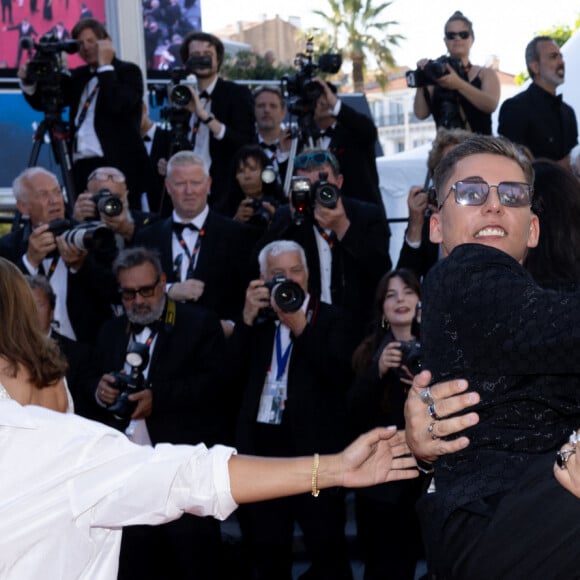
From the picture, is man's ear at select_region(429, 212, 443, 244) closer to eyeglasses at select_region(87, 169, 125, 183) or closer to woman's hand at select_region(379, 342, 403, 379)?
woman's hand at select_region(379, 342, 403, 379)

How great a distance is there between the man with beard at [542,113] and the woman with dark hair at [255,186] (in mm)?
1615

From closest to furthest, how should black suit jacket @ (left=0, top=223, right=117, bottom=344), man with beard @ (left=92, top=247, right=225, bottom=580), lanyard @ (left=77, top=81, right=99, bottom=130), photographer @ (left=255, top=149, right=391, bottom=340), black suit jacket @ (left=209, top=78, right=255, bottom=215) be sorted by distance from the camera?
man with beard @ (left=92, top=247, right=225, bottom=580)
photographer @ (left=255, top=149, right=391, bottom=340)
black suit jacket @ (left=0, top=223, right=117, bottom=344)
lanyard @ (left=77, top=81, right=99, bottom=130)
black suit jacket @ (left=209, top=78, right=255, bottom=215)

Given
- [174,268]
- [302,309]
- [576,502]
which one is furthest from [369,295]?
[576,502]

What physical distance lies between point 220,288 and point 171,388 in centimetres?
97

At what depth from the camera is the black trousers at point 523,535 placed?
235 cm

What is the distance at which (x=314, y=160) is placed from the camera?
21.6 feet

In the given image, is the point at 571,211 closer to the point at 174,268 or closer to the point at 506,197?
the point at 506,197

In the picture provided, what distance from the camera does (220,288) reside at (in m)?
6.78

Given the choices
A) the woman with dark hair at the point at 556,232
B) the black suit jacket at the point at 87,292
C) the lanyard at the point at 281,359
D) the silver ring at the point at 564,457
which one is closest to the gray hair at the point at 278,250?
the lanyard at the point at 281,359

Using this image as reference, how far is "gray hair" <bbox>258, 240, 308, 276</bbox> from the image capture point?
20.0ft

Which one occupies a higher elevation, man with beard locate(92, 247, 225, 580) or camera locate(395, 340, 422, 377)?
camera locate(395, 340, 422, 377)

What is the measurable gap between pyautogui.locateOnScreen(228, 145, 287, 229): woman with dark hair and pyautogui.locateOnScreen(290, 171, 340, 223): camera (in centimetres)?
68

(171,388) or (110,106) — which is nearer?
(171,388)

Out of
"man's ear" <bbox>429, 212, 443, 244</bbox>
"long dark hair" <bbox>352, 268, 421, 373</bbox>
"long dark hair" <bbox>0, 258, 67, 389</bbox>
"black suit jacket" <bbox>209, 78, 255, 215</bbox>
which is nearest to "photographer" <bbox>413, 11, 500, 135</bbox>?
"black suit jacket" <bbox>209, 78, 255, 215</bbox>
